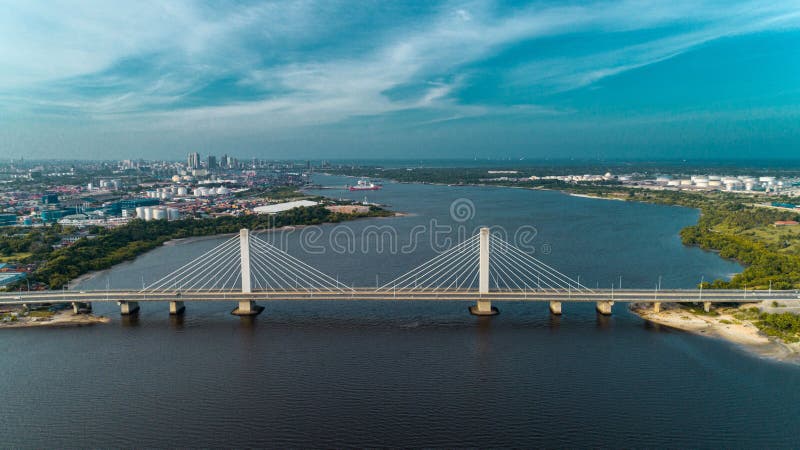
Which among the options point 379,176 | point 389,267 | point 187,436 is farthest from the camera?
point 379,176

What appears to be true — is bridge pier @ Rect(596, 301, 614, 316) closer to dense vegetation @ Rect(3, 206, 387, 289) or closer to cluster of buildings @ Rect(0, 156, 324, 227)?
dense vegetation @ Rect(3, 206, 387, 289)

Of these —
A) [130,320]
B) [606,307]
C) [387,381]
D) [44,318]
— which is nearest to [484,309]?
[606,307]

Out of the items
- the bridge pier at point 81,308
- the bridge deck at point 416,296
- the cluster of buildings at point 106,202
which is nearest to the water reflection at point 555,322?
the bridge deck at point 416,296

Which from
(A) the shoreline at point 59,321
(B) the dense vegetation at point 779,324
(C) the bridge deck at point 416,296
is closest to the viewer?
(B) the dense vegetation at point 779,324

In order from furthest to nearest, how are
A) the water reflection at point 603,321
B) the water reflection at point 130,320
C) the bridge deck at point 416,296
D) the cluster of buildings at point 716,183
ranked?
the cluster of buildings at point 716,183, the bridge deck at point 416,296, the water reflection at point 130,320, the water reflection at point 603,321

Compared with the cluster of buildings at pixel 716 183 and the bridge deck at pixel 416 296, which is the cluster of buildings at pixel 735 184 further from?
the bridge deck at pixel 416 296

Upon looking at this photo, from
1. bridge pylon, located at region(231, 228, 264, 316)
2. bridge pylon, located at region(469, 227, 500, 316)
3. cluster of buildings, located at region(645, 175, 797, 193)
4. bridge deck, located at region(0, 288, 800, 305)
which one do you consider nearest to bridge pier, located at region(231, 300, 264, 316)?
bridge pylon, located at region(231, 228, 264, 316)

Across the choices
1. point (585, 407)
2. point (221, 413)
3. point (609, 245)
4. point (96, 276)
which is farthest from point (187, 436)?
point (609, 245)

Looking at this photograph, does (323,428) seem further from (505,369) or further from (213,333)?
(213,333)
